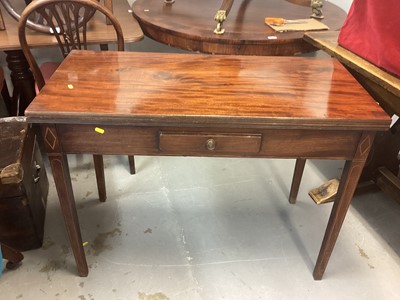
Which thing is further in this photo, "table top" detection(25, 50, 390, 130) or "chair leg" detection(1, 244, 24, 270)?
"chair leg" detection(1, 244, 24, 270)

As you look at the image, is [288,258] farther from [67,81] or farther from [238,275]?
[67,81]

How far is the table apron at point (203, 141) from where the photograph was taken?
Answer: 0.98 meters

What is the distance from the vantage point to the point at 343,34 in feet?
4.78

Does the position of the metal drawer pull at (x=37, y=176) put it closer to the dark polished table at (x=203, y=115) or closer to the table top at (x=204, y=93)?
the dark polished table at (x=203, y=115)

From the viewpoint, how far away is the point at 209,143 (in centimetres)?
99

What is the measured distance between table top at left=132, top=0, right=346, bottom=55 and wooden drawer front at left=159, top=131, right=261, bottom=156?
2.03 ft

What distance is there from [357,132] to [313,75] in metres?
0.29

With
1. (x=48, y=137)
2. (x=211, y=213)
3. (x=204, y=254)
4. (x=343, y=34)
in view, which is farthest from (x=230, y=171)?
(x=48, y=137)

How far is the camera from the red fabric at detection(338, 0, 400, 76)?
3.88 ft

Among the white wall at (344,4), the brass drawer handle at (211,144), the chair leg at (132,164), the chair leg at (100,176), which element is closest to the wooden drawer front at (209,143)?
the brass drawer handle at (211,144)

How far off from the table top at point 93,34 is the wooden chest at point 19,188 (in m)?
0.34

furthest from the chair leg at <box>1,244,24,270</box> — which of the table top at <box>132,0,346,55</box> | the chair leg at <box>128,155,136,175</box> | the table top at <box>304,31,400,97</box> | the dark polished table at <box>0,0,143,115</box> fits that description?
the table top at <box>304,31,400,97</box>

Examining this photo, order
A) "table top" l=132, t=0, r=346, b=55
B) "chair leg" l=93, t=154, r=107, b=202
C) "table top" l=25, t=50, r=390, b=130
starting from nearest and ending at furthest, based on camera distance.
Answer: "table top" l=25, t=50, r=390, b=130 < "table top" l=132, t=0, r=346, b=55 < "chair leg" l=93, t=154, r=107, b=202

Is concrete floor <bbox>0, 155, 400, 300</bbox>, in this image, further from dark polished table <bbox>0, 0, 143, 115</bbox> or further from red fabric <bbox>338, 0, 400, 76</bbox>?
red fabric <bbox>338, 0, 400, 76</bbox>
